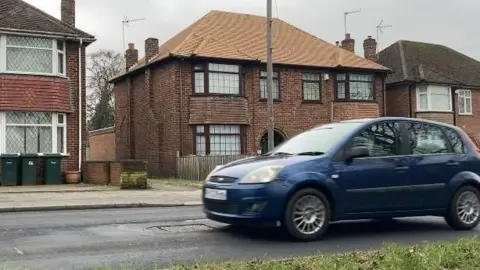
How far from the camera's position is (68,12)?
24078 millimetres

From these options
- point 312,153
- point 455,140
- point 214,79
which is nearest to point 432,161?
point 455,140

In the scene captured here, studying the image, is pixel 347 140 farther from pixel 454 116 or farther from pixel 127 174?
pixel 454 116

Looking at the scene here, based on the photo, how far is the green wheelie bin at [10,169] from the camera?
2055 cm

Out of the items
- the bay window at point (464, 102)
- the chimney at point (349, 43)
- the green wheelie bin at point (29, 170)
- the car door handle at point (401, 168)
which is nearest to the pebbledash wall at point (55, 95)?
the green wheelie bin at point (29, 170)

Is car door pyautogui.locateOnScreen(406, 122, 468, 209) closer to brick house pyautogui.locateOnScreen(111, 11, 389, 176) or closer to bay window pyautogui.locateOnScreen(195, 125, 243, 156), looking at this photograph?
brick house pyautogui.locateOnScreen(111, 11, 389, 176)

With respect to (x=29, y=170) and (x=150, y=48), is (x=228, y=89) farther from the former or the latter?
(x=29, y=170)

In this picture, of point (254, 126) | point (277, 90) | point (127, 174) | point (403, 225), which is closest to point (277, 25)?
point (277, 90)

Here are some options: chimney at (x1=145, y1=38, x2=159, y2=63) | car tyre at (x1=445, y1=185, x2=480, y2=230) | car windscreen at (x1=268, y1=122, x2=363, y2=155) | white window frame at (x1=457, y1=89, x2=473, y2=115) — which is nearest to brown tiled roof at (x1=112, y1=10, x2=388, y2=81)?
chimney at (x1=145, y1=38, x2=159, y2=63)

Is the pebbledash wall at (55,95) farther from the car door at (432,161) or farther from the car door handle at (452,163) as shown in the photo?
the car door handle at (452,163)

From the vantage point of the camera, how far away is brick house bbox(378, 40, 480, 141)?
36312 mm

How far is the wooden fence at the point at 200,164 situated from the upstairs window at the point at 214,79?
370 centimetres

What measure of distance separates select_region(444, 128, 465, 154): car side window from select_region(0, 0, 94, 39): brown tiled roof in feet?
56.2

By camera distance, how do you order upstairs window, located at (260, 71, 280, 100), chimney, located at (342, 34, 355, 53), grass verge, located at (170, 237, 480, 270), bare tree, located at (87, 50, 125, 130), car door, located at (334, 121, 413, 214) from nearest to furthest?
grass verge, located at (170, 237, 480, 270), car door, located at (334, 121, 413, 214), upstairs window, located at (260, 71, 280, 100), chimney, located at (342, 34, 355, 53), bare tree, located at (87, 50, 125, 130)

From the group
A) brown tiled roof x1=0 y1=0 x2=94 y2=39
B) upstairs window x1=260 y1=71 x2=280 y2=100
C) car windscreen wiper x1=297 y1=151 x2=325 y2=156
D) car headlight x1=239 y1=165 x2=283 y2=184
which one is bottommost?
car headlight x1=239 y1=165 x2=283 y2=184
